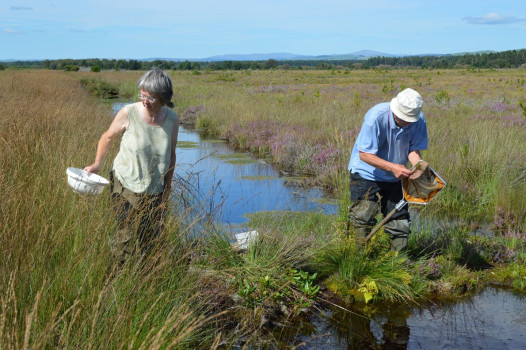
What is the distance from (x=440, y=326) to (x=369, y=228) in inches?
43.2

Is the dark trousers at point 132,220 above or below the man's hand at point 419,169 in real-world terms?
below

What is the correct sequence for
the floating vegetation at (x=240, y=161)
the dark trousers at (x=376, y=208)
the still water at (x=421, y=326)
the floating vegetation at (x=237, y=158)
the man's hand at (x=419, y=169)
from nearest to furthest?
1. the still water at (x=421, y=326)
2. the man's hand at (x=419, y=169)
3. the dark trousers at (x=376, y=208)
4. the floating vegetation at (x=240, y=161)
5. the floating vegetation at (x=237, y=158)

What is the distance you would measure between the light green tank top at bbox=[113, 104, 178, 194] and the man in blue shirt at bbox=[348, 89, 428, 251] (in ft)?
5.76

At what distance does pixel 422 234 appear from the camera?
20.1ft

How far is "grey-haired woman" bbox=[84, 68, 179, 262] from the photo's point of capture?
3.78 m

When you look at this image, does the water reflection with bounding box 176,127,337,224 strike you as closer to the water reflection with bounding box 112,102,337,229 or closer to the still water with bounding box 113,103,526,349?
the water reflection with bounding box 112,102,337,229

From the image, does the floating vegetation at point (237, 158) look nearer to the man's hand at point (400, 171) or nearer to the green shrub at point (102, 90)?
the man's hand at point (400, 171)

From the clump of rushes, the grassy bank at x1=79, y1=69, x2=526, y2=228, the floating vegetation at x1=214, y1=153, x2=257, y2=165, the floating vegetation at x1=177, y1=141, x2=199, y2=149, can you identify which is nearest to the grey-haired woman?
the grassy bank at x1=79, y1=69, x2=526, y2=228

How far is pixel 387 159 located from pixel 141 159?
224cm

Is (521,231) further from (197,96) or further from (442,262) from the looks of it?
(197,96)

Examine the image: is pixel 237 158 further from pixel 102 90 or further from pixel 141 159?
pixel 102 90

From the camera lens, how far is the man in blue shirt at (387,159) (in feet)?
15.1

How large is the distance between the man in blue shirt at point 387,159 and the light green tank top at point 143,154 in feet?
5.76

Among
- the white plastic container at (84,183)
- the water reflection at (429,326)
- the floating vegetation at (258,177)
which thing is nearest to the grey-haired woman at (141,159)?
the white plastic container at (84,183)
